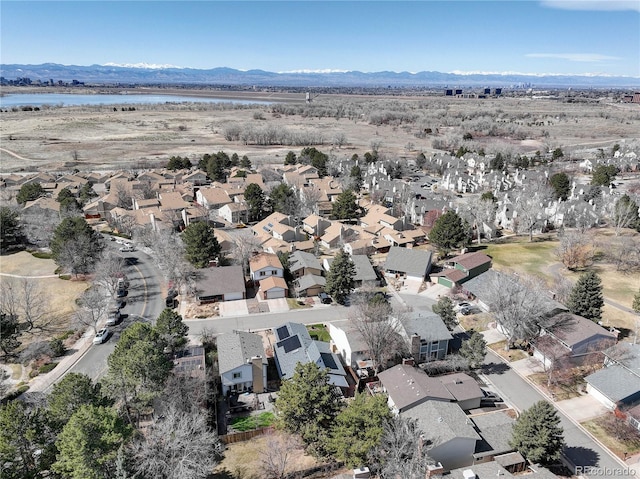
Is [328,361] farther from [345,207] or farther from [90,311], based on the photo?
[345,207]

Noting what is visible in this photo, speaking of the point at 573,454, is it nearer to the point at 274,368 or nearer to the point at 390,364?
the point at 390,364

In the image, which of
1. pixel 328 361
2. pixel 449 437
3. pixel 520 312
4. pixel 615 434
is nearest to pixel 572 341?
pixel 520 312

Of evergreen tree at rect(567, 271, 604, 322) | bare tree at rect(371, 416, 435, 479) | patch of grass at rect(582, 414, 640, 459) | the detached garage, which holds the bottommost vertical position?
patch of grass at rect(582, 414, 640, 459)

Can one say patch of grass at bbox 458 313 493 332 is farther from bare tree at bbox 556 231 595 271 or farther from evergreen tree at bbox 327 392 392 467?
evergreen tree at bbox 327 392 392 467

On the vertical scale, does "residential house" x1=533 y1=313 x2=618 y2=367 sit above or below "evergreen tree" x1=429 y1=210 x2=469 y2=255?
below

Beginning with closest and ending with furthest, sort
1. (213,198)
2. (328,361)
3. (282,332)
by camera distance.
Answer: (328,361)
(282,332)
(213,198)

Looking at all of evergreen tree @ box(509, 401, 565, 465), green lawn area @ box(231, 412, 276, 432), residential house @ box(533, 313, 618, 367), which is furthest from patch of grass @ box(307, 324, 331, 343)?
evergreen tree @ box(509, 401, 565, 465)
